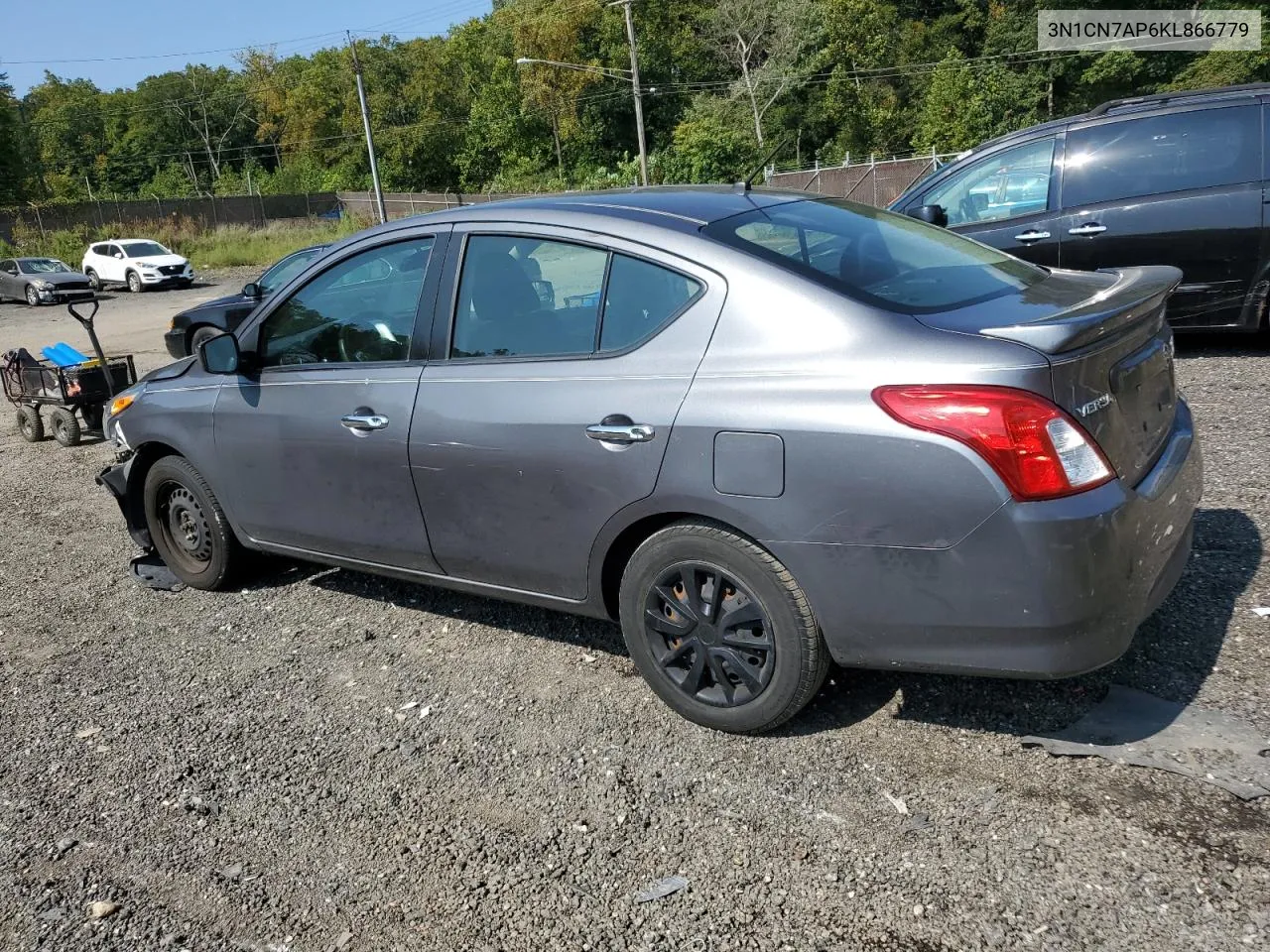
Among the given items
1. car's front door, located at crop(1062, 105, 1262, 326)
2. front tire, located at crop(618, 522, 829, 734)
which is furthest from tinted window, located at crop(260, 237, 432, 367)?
car's front door, located at crop(1062, 105, 1262, 326)

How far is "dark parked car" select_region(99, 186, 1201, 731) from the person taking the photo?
2.67 m

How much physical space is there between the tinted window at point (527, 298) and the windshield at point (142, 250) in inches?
1290

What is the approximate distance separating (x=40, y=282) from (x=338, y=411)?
1210 inches

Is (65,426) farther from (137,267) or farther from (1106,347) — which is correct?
(137,267)

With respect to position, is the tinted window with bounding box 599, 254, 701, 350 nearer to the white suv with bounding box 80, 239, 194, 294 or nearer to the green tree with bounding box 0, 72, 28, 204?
the white suv with bounding box 80, 239, 194, 294

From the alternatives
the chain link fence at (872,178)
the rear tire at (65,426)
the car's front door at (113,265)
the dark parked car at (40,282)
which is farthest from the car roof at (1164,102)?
the car's front door at (113,265)

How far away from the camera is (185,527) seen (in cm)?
501

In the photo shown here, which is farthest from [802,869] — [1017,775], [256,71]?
[256,71]

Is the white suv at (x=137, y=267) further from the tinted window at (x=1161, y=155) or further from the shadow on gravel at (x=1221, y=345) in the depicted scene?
the shadow on gravel at (x=1221, y=345)

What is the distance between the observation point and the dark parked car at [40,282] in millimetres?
29372

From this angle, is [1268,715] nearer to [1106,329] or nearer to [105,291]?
[1106,329]

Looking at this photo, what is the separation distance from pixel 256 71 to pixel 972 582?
113 m

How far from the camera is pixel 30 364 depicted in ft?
30.9

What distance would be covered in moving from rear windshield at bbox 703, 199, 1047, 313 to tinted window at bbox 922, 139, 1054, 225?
4516 millimetres
